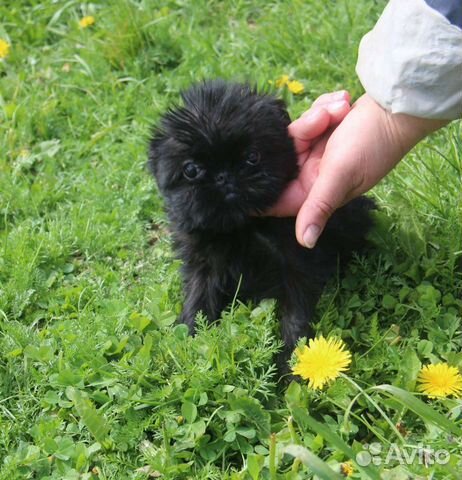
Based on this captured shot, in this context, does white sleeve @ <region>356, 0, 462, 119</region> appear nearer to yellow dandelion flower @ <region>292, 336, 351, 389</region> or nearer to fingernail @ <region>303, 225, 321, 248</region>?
fingernail @ <region>303, 225, 321, 248</region>

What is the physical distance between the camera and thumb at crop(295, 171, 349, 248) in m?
3.02

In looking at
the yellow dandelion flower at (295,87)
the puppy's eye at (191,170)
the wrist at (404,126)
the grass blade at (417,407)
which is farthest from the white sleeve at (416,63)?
the yellow dandelion flower at (295,87)

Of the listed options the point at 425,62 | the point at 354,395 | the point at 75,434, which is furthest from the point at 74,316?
the point at 425,62

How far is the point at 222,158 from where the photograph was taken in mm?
3119

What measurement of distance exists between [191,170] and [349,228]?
849 millimetres

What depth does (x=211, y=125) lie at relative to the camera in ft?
10.1

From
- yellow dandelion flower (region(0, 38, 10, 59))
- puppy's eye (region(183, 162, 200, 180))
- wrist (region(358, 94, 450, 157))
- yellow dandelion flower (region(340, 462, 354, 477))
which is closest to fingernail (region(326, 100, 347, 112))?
wrist (region(358, 94, 450, 157))

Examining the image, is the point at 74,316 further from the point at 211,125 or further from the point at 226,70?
the point at 226,70

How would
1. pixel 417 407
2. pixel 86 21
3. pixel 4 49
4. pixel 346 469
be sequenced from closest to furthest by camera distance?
pixel 417 407
pixel 346 469
pixel 4 49
pixel 86 21

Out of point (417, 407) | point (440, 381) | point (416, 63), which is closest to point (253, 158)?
point (416, 63)

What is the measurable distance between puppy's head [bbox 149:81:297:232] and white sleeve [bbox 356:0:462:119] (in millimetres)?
449

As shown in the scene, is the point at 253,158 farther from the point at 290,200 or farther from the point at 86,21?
the point at 86,21

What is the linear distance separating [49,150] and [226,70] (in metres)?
1.19

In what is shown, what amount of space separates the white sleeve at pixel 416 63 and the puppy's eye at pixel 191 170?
2.33 ft
